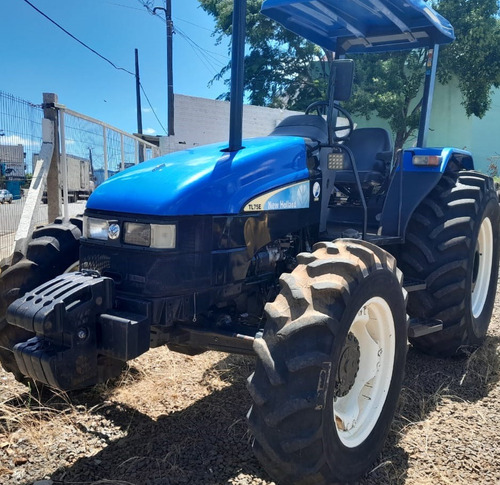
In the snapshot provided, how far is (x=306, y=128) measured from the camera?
3.32 meters

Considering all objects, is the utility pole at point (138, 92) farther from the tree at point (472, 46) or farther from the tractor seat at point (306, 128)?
the tractor seat at point (306, 128)

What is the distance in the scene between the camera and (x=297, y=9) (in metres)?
3.67

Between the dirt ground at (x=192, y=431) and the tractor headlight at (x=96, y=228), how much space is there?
1.11 m

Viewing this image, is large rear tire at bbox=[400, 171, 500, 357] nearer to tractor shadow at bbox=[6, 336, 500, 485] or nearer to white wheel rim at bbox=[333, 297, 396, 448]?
tractor shadow at bbox=[6, 336, 500, 485]

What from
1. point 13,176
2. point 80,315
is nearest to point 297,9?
point 80,315

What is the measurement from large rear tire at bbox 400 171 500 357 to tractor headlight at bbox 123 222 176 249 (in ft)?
6.67

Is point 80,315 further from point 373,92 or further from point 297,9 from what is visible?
point 373,92

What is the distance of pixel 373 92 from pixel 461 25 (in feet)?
9.99

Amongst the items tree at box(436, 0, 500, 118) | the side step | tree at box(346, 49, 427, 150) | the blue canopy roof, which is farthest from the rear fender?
tree at box(436, 0, 500, 118)

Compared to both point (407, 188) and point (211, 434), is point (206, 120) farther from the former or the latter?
point (211, 434)

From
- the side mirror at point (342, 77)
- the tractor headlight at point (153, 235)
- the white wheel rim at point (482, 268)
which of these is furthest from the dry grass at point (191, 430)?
the side mirror at point (342, 77)

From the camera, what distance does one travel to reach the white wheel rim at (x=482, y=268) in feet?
14.2

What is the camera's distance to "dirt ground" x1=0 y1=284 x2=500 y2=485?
247cm

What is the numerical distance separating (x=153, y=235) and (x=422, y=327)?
6.45 ft
